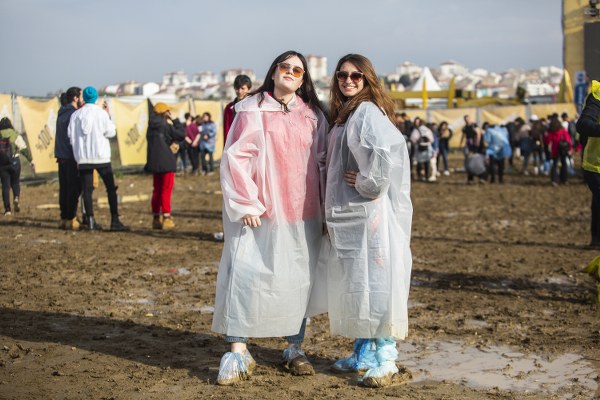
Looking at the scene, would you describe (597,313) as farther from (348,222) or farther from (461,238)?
(461,238)

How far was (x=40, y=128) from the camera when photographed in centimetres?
2111

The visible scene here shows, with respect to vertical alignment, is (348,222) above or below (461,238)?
above

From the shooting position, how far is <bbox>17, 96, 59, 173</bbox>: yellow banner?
20.7 metres

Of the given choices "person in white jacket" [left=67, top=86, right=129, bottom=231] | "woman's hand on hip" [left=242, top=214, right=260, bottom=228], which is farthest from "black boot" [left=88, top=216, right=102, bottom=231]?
"woman's hand on hip" [left=242, top=214, right=260, bottom=228]

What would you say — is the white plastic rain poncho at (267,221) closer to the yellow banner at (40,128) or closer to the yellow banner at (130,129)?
the yellow banner at (40,128)

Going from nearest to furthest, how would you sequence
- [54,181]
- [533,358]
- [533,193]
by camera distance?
[533,358]
[533,193]
[54,181]

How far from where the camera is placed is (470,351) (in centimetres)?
655

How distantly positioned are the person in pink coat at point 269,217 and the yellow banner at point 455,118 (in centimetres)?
3404

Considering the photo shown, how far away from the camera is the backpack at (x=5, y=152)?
1489 centimetres

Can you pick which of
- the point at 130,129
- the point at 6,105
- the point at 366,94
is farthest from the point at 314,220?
the point at 130,129

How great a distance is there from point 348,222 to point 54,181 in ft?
57.5

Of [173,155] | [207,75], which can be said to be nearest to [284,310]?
[173,155]

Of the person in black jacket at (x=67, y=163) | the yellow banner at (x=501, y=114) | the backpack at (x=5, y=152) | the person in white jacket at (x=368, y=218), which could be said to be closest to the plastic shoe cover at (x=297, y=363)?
the person in white jacket at (x=368, y=218)

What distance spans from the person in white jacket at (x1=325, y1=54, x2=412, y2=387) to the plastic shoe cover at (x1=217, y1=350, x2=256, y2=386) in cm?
59
